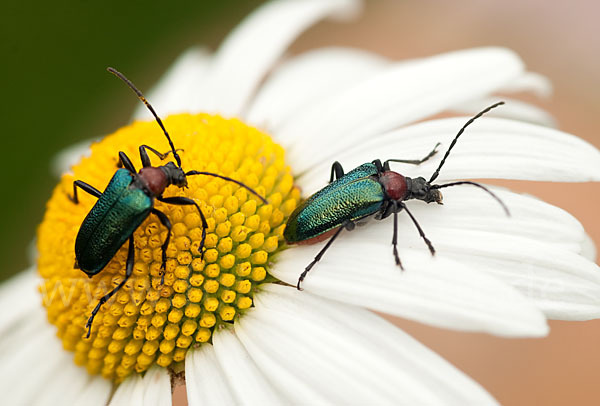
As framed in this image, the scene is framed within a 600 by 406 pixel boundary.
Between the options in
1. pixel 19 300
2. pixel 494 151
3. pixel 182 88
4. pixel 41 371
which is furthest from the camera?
pixel 182 88

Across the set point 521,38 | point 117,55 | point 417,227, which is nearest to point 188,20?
point 117,55

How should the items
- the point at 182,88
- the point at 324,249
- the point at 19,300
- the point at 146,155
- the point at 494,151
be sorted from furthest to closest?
1. the point at 182,88
2. the point at 19,300
3. the point at 146,155
4. the point at 494,151
5. the point at 324,249

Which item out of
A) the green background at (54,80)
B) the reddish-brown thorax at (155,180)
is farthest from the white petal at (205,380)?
the green background at (54,80)

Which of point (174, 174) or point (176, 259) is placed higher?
point (174, 174)

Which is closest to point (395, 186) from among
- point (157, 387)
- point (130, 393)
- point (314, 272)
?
point (314, 272)

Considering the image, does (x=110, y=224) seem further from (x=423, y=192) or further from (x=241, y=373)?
(x=423, y=192)

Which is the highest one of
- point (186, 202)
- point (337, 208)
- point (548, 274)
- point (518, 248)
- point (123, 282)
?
point (186, 202)

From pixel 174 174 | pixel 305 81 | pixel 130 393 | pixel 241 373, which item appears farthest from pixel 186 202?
pixel 305 81

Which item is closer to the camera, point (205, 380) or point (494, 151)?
point (205, 380)
